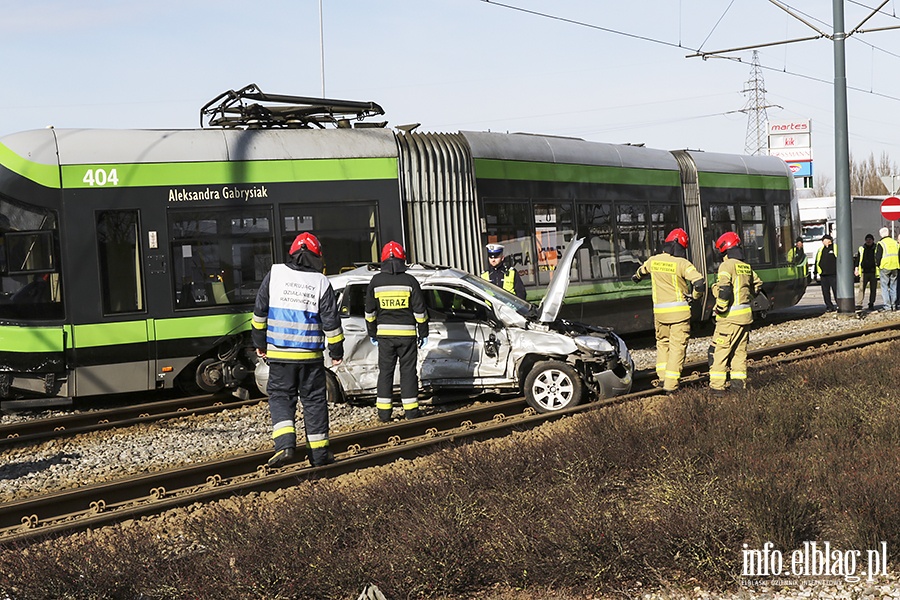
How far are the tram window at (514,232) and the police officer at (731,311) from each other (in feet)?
13.8

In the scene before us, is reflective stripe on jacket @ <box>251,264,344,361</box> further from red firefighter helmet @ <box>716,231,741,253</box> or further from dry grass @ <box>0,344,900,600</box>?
red firefighter helmet @ <box>716,231,741,253</box>

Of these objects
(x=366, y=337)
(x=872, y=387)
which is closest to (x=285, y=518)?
(x=366, y=337)

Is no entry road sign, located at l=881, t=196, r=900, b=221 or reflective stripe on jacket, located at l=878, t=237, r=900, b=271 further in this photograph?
no entry road sign, located at l=881, t=196, r=900, b=221

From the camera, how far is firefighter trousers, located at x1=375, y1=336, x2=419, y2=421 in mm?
10430

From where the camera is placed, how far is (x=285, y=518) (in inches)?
245

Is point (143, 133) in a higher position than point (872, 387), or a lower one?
higher

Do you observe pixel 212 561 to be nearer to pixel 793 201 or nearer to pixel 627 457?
pixel 627 457

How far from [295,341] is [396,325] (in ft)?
7.53

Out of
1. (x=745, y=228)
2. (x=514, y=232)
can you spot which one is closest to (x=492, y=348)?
(x=514, y=232)

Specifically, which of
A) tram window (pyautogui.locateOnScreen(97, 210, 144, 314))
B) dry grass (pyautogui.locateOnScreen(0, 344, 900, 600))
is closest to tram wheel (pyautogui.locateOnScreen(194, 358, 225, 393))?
tram window (pyautogui.locateOnScreen(97, 210, 144, 314))

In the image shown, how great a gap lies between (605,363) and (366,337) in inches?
101

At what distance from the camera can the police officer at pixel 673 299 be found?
36.0ft

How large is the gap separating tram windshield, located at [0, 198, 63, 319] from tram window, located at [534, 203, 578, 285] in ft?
22.2

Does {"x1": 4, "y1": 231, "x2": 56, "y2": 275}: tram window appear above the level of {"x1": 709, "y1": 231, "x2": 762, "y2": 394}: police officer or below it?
above
